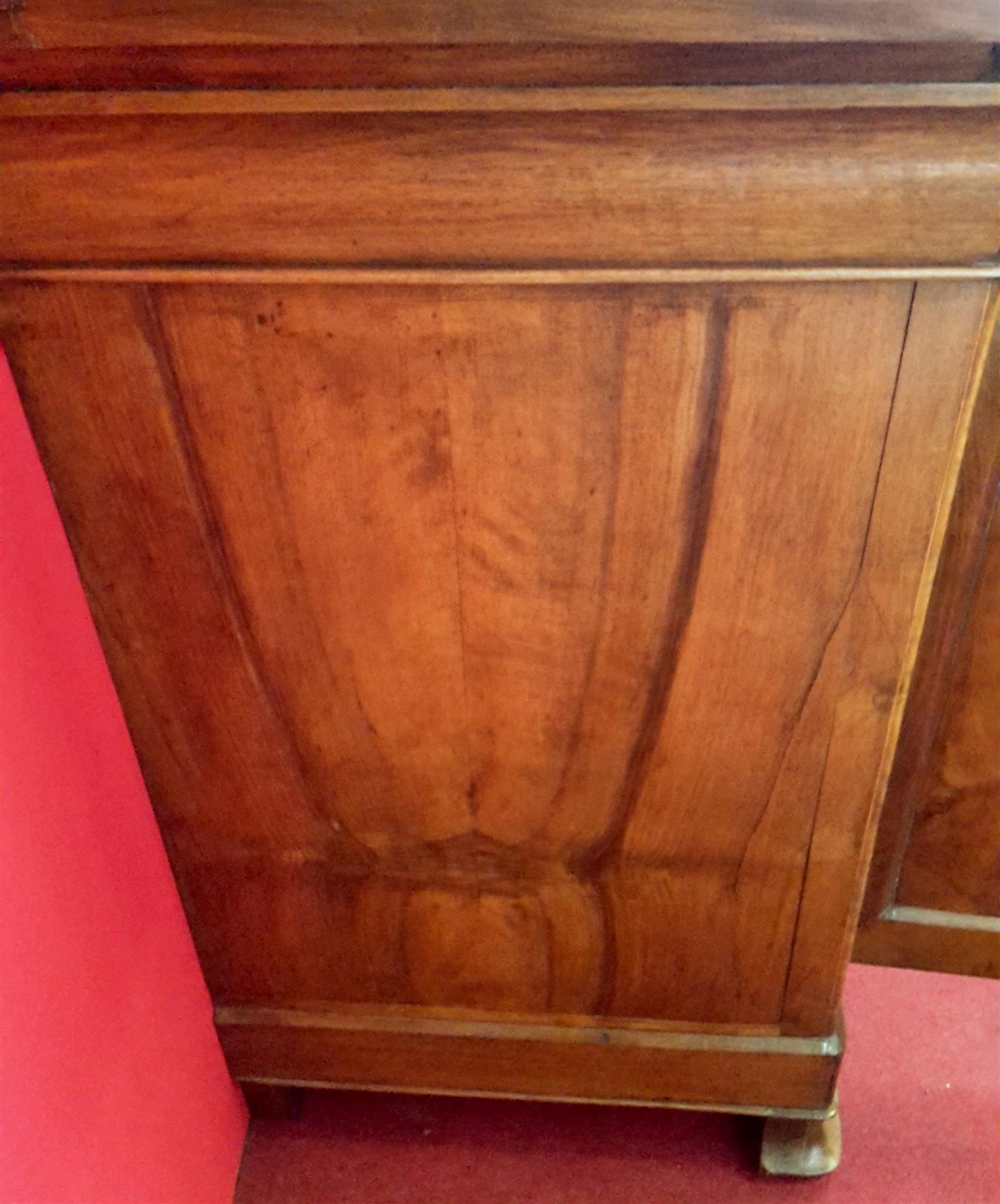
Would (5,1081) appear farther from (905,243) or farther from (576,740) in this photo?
(905,243)

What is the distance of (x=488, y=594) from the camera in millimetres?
609

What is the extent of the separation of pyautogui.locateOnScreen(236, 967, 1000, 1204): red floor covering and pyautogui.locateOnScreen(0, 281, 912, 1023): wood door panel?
0.26 meters

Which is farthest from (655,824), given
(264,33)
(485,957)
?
(264,33)

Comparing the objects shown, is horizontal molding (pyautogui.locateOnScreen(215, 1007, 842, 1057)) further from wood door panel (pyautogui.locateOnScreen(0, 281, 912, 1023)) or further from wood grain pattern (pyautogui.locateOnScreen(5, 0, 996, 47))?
wood grain pattern (pyautogui.locateOnScreen(5, 0, 996, 47))

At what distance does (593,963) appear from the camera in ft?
2.64

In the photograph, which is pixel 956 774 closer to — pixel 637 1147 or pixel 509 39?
pixel 637 1147

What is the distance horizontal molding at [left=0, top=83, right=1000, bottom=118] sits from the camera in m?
0.45

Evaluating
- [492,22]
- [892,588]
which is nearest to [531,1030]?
[892,588]

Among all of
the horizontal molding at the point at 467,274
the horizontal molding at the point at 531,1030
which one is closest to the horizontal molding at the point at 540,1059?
the horizontal molding at the point at 531,1030

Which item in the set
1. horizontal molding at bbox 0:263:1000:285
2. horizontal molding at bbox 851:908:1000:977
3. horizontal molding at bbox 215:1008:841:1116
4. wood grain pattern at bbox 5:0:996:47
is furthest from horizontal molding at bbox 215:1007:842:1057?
wood grain pattern at bbox 5:0:996:47

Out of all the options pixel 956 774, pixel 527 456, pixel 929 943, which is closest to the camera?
pixel 527 456

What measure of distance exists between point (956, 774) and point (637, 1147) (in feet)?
1.55

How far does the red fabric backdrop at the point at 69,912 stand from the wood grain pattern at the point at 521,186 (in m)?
0.13

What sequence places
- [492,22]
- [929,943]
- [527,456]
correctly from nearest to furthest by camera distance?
[492,22]
[527,456]
[929,943]
